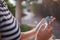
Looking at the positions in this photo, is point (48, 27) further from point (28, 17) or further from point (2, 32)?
point (28, 17)

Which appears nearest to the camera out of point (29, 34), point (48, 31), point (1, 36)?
point (1, 36)

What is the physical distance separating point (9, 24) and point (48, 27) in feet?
0.73

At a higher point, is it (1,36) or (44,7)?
(1,36)

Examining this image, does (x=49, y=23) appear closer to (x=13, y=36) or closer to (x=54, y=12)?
(x=13, y=36)

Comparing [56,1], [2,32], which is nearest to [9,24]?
[2,32]

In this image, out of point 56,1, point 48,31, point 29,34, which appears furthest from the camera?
point 56,1

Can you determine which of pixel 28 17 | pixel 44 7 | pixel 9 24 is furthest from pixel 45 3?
pixel 9 24

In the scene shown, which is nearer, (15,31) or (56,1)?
(15,31)

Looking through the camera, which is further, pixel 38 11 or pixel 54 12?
pixel 38 11

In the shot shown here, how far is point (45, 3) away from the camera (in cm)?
494

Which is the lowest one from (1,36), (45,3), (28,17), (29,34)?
(28,17)

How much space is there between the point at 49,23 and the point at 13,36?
0.71ft

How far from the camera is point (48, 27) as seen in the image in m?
0.94

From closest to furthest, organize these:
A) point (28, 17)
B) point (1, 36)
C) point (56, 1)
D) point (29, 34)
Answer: point (1, 36), point (29, 34), point (56, 1), point (28, 17)
